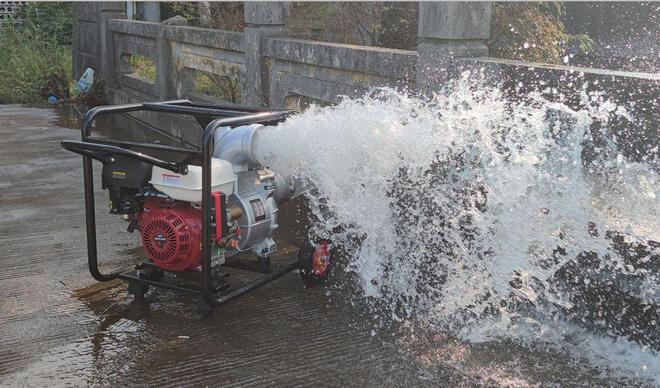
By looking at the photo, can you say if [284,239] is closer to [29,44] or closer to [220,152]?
[220,152]

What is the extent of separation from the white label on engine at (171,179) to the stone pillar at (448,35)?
1.75m

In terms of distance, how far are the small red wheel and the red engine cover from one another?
2.25ft

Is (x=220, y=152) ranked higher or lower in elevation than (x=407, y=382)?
higher

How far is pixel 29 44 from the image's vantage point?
14430 mm

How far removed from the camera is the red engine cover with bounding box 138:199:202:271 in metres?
4.00

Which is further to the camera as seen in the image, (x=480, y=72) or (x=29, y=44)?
(x=29, y=44)

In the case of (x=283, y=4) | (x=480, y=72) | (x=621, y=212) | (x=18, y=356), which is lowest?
(x=18, y=356)

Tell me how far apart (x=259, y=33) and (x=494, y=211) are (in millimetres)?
3439

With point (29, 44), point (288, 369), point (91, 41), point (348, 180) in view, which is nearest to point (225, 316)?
point (288, 369)

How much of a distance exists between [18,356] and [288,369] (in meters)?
1.34

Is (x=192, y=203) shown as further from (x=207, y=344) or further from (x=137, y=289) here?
(x=207, y=344)

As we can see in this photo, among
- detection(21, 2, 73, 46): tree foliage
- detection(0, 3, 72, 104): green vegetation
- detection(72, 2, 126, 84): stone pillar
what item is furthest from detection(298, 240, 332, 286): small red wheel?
detection(21, 2, 73, 46): tree foliage

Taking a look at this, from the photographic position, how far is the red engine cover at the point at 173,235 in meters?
4.00

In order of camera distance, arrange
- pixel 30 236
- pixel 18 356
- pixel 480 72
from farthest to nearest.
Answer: pixel 30 236, pixel 480 72, pixel 18 356
